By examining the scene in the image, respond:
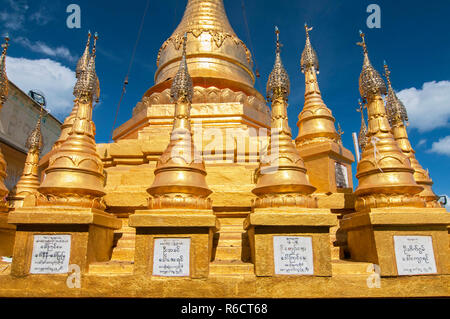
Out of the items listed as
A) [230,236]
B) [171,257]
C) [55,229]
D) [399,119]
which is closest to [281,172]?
[230,236]

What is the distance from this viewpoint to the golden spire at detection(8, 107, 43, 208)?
9000 millimetres

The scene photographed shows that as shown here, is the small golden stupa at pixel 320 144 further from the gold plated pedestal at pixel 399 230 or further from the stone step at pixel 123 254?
the stone step at pixel 123 254

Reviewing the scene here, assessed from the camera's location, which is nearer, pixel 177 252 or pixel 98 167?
pixel 177 252

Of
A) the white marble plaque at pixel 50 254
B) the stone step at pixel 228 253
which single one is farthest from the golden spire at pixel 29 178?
the stone step at pixel 228 253

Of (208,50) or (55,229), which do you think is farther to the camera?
(208,50)

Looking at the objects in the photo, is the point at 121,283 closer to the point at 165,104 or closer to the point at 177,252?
the point at 177,252

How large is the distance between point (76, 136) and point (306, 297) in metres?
4.29

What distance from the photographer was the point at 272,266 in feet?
13.8

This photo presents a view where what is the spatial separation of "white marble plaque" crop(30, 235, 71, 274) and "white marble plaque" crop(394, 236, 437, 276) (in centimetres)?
442

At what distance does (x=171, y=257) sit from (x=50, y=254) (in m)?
1.64

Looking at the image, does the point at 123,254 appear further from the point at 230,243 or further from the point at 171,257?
the point at 230,243

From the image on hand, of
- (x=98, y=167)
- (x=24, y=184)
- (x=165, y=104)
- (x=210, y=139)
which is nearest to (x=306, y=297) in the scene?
(x=98, y=167)

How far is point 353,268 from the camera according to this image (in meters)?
4.29

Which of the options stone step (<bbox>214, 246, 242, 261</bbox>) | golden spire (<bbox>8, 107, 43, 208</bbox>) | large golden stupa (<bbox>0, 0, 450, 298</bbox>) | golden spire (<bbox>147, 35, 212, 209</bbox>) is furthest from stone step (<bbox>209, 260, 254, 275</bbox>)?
golden spire (<bbox>8, 107, 43, 208</bbox>)
